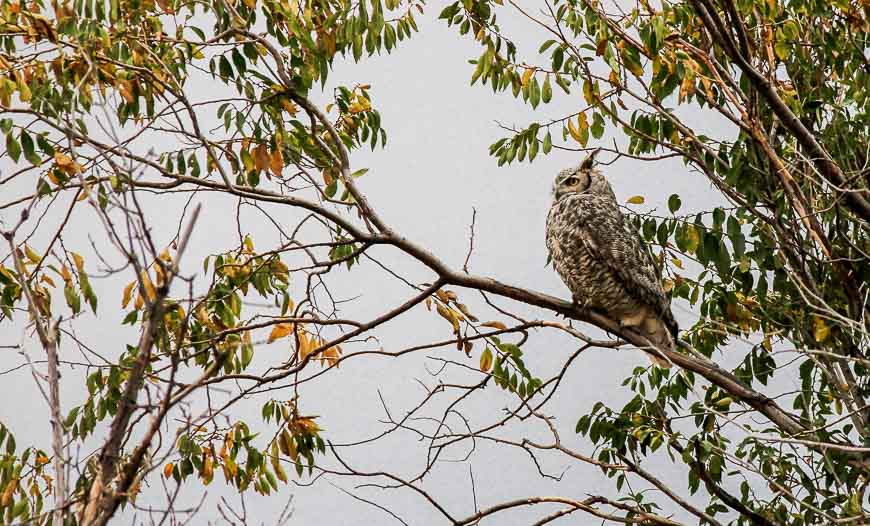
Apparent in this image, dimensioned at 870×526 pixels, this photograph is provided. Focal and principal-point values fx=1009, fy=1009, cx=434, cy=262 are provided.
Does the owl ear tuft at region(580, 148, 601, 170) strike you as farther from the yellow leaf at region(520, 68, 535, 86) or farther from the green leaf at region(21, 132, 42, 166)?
the green leaf at region(21, 132, 42, 166)

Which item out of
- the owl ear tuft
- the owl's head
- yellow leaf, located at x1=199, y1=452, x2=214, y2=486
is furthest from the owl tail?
yellow leaf, located at x1=199, y1=452, x2=214, y2=486

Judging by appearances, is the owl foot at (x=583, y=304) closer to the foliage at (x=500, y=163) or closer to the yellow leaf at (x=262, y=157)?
the foliage at (x=500, y=163)

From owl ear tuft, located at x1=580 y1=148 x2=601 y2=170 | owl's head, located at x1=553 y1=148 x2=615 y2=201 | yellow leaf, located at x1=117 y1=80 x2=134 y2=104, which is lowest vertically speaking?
yellow leaf, located at x1=117 y1=80 x2=134 y2=104

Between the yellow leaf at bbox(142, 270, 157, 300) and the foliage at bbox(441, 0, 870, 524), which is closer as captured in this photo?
the yellow leaf at bbox(142, 270, 157, 300)

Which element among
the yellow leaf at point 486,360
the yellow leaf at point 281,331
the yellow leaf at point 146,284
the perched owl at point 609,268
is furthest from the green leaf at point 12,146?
the perched owl at point 609,268

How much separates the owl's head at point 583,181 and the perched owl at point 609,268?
120mm

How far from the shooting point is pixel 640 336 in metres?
2.90

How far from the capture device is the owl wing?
3096mm

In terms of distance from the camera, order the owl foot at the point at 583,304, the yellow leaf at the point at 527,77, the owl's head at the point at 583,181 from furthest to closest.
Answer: the owl's head at the point at 583,181, the yellow leaf at the point at 527,77, the owl foot at the point at 583,304

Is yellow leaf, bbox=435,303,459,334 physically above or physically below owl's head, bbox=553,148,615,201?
below

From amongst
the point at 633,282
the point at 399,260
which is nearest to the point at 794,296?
the point at 633,282

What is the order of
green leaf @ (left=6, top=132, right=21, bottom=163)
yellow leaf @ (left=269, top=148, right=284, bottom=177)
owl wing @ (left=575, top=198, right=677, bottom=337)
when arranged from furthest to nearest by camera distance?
1. owl wing @ (left=575, top=198, right=677, bottom=337)
2. yellow leaf @ (left=269, top=148, right=284, bottom=177)
3. green leaf @ (left=6, top=132, right=21, bottom=163)

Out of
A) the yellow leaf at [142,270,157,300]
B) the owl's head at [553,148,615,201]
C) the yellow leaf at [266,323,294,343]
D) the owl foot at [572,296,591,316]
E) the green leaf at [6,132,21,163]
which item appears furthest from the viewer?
the owl's head at [553,148,615,201]

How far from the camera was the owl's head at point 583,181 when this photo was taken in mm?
3416
